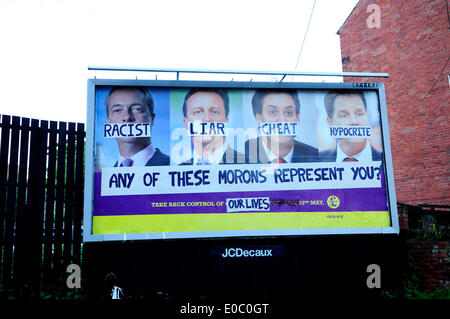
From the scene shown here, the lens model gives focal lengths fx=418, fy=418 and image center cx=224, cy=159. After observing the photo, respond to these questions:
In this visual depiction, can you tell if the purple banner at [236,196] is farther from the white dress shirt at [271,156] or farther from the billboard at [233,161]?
the white dress shirt at [271,156]

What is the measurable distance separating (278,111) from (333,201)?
161cm

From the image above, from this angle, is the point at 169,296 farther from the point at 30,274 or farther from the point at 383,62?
the point at 383,62

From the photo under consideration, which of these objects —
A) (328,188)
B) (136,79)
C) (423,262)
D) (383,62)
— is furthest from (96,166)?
(383,62)

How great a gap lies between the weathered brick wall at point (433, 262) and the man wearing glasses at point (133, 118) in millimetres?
4679

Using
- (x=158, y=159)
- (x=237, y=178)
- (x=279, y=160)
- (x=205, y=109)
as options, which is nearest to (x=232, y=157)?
(x=237, y=178)

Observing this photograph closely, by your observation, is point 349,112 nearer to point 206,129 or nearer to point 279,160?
point 279,160

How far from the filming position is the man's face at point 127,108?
6.21 meters

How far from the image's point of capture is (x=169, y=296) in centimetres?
592

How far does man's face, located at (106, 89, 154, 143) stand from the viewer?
245 inches

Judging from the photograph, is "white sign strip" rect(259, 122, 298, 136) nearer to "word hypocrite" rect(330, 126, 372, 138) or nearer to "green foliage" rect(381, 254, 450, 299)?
"word hypocrite" rect(330, 126, 372, 138)

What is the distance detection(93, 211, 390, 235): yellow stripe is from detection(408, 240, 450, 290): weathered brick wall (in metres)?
1.39

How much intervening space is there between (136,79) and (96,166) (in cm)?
141

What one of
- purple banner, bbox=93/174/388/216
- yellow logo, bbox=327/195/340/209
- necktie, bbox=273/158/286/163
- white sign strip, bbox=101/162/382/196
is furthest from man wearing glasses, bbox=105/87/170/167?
yellow logo, bbox=327/195/340/209

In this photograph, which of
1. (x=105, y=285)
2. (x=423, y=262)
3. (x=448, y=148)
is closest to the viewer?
(x=105, y=285)
